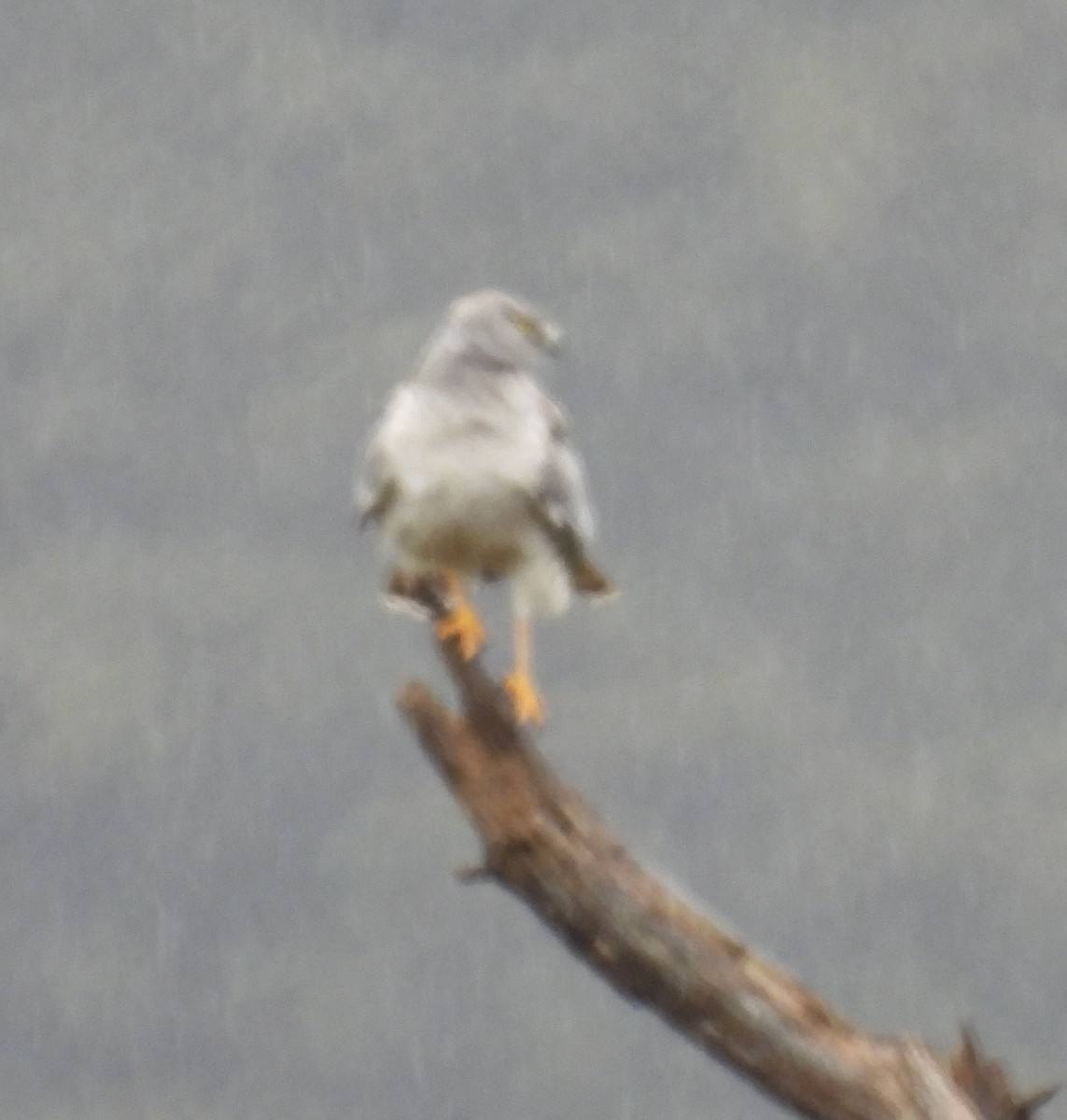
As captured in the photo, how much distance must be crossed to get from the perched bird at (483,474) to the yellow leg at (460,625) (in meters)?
0.03

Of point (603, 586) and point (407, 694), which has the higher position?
point (603, 586)

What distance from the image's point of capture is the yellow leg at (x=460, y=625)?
1134 cm

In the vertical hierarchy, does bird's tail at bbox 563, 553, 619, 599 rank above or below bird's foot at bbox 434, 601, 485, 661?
above

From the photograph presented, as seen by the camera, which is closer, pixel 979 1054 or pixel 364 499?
pixel 979 1054

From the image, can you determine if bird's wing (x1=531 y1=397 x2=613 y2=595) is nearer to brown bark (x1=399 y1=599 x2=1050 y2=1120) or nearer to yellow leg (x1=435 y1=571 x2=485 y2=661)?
yellow leg (x1=435 y1=571 x2=485 y2=661)

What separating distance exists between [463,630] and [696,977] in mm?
2217

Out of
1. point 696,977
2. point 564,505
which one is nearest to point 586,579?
point 564,505

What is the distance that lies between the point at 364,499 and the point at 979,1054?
456 cm

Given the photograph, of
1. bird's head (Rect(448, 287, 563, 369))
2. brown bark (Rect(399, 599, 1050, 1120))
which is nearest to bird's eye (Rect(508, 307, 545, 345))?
bird's head (Rect(448, 287, 563, 369))

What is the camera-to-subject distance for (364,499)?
510 inches

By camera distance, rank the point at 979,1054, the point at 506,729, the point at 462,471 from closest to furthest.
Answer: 1. the point at 979,1054
2. the point at 506,729
3. the point at 462,471

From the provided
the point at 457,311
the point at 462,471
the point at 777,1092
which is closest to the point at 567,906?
the point at 777,1092

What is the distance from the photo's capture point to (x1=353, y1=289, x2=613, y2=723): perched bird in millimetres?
12586

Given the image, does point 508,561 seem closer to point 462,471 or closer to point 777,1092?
point 462,471
